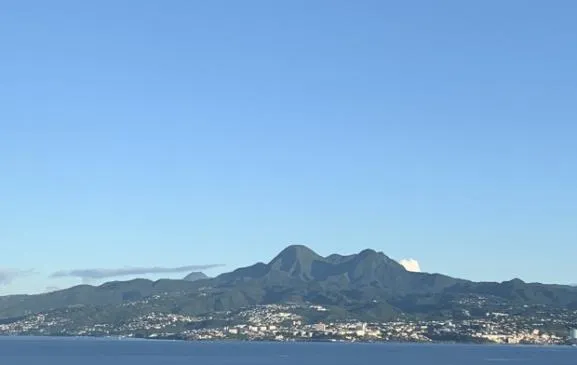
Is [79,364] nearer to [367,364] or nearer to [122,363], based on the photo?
[122,363]

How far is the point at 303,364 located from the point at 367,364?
11.4 meters

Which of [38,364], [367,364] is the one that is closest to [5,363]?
[38,364]

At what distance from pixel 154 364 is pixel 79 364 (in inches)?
519

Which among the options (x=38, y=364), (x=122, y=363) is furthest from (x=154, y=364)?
(x=38, y=364)

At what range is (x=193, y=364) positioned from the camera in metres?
196

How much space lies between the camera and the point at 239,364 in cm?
19750

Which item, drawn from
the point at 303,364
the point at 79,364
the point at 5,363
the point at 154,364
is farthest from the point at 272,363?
the point at 5,363

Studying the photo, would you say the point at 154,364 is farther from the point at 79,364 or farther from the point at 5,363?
the point at 5,363

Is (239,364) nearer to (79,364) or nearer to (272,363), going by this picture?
(272,363)

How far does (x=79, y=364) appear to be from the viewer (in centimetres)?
19938

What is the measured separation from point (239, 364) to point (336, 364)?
1684 cm

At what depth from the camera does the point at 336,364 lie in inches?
7815

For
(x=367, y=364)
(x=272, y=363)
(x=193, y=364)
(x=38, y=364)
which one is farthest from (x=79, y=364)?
(x=367, y=364)

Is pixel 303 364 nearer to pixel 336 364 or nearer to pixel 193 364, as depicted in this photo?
pixel 336 364
